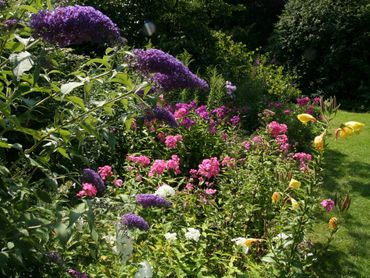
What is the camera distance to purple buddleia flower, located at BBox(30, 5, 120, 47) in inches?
80.6

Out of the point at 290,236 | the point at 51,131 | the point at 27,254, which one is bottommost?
the point at 290,236

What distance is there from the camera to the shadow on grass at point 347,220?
423 centimetres

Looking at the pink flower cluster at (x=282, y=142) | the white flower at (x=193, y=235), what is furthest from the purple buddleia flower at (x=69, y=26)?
the pink flower cluster at (x=282, y=142)

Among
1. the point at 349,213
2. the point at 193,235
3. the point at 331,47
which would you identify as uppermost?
the point at 193,235

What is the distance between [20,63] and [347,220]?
4.25 m

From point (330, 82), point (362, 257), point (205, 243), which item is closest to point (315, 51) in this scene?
point (330, 82)

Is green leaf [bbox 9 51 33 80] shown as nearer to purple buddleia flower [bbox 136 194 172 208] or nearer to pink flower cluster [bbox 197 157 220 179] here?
purple buddleia flower [bbox 136 194 172 208]

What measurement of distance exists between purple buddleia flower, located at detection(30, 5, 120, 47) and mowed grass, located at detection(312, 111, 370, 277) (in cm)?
163

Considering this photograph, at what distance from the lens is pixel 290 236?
2.92 metres

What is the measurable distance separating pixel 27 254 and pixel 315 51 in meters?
11.8

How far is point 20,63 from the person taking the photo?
192 centimetres

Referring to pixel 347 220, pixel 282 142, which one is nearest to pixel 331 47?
pixel 347 220

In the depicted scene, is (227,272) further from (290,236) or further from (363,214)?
(363,214)

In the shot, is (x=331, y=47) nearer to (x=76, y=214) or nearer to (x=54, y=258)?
(x=54, y=258)
